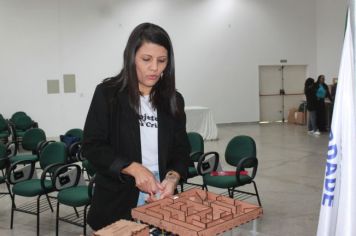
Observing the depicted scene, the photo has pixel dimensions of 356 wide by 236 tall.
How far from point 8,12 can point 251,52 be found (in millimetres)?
7990

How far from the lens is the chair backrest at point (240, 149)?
5043mm

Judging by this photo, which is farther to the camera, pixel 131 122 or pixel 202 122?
A: pixel 202 122

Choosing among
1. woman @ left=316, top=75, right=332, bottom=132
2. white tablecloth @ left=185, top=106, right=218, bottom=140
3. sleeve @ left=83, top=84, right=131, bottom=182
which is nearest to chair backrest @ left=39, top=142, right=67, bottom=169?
sleeve @ left=83, top=84, right=131, bottom=182

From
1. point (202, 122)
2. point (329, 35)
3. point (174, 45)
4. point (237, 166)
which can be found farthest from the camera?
point (329, 35)

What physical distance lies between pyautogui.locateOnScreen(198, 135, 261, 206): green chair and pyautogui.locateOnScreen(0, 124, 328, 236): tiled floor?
46 cm

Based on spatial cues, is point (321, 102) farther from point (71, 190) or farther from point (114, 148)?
point (114, 148)

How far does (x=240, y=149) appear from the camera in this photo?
5164 millimetres

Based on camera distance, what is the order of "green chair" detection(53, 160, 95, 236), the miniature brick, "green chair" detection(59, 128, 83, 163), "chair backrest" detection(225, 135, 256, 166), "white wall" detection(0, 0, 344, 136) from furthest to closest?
"white wall" detection(0, 0, 344, 136) → "green chair" detection(59, 128, 83, 163) → "chair backrest" detection(225, 135, 256, 166) → "green chair" detection(53, 160, 95, 236) → the miniature brick

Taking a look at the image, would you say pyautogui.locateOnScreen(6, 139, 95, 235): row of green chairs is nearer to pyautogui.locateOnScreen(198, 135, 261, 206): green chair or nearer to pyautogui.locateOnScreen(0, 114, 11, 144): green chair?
pyautogui.locateOnScreen(198, 135, 261, 206): green chair

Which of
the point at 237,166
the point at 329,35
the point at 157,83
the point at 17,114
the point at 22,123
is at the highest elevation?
the point at 329,35

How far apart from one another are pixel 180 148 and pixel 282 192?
173 inches

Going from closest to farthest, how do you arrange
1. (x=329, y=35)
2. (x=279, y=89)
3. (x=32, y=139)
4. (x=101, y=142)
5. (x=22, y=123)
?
(x=101, y=142) → (x=32, y=139) → (x=22, y=123) → (x=329, y=35) → (x=279, y=89)

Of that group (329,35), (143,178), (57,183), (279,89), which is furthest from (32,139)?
(329,35)

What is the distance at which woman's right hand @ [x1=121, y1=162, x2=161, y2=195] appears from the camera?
4.99 feet
